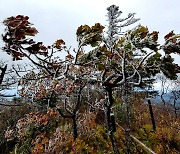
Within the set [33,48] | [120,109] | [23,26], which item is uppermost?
[23,26]

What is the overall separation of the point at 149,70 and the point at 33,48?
187cm

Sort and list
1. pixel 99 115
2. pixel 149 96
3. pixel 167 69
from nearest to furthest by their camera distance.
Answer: pixel 167 69, pixel 99 115, pixel 149 96

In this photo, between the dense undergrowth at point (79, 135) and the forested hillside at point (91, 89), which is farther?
the dense undergrowth at point (79, 135)

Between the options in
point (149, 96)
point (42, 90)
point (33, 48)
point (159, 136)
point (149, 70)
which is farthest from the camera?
point (149, 96)

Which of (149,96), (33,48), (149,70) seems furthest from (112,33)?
(149,96)

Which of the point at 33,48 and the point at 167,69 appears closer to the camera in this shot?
the point at 33,48

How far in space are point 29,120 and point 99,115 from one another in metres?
7.13

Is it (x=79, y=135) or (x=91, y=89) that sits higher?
(x=91, y=89)

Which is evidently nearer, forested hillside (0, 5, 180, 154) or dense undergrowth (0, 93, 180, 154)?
forested hillside (0, 5, 180, 154)

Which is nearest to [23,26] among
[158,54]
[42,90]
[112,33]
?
[158,54]

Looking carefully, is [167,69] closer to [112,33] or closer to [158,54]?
[158,54]

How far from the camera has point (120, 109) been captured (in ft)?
59.6

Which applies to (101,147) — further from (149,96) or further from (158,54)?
(158,54)

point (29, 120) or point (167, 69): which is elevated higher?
point (167, 69)
